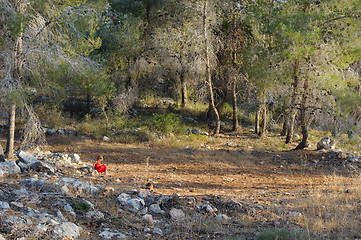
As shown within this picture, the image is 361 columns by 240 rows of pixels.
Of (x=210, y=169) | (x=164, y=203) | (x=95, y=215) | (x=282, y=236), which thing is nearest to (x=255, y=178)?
(x=210, y=169)

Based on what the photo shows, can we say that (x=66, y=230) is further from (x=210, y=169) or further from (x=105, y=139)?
(x=105, y=139)

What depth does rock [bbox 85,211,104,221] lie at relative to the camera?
17.0 ft

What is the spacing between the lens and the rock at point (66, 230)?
14.1 feet

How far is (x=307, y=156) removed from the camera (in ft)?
43.5

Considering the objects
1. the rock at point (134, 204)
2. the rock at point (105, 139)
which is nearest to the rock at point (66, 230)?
the rock at point (134, 204)

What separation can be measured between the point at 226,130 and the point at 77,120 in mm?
7953

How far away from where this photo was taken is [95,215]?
17.2 feet

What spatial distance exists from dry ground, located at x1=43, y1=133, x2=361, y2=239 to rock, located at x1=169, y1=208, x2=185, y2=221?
1.04 m

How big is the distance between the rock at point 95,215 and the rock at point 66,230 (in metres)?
0.52

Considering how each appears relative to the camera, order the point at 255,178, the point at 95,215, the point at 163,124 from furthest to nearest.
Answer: the point at 163,124
the point at 255,178
the point at 95,215

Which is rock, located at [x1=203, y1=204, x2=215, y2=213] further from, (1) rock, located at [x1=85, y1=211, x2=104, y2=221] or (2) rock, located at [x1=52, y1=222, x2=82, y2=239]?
(2) rock, located at [x1=52, y1=222, x2=82, y2=239]

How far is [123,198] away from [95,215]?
35.4 inches

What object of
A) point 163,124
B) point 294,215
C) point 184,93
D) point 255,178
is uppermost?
point 184,93

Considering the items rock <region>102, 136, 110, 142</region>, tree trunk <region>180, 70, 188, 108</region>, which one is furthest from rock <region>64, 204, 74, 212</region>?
tree trunk <region>180, 70, 188, 108</region>
